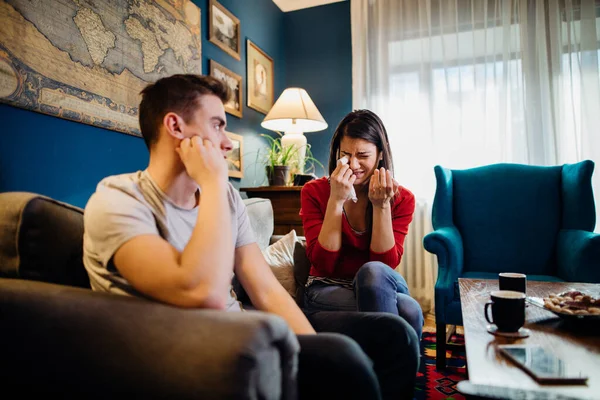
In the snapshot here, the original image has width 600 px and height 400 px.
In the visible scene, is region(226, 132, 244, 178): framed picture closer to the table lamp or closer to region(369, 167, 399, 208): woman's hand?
the table lamp

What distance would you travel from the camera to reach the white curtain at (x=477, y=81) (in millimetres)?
2955

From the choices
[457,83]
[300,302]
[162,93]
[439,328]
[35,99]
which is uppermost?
[457,83]

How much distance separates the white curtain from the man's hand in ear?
107 inches

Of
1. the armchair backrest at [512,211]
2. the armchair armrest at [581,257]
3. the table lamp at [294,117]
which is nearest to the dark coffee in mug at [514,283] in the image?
the armchair armrest at [581,257]

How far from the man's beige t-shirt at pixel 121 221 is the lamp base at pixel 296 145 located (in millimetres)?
2096

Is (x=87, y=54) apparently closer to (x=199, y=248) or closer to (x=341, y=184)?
(x=341, y=184)

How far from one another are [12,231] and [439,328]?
1849mm

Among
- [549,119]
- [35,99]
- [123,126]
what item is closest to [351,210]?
[123,126]

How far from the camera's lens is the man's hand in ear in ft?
2.75

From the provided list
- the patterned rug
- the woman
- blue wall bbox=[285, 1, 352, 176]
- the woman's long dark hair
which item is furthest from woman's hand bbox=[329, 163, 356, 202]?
blue wall bbox=[285, 1, 352, 176]

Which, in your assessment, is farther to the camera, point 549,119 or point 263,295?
point 549,119

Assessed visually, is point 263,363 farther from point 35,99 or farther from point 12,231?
point 35,99

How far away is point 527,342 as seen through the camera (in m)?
0.86

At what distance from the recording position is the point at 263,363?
513 mm
